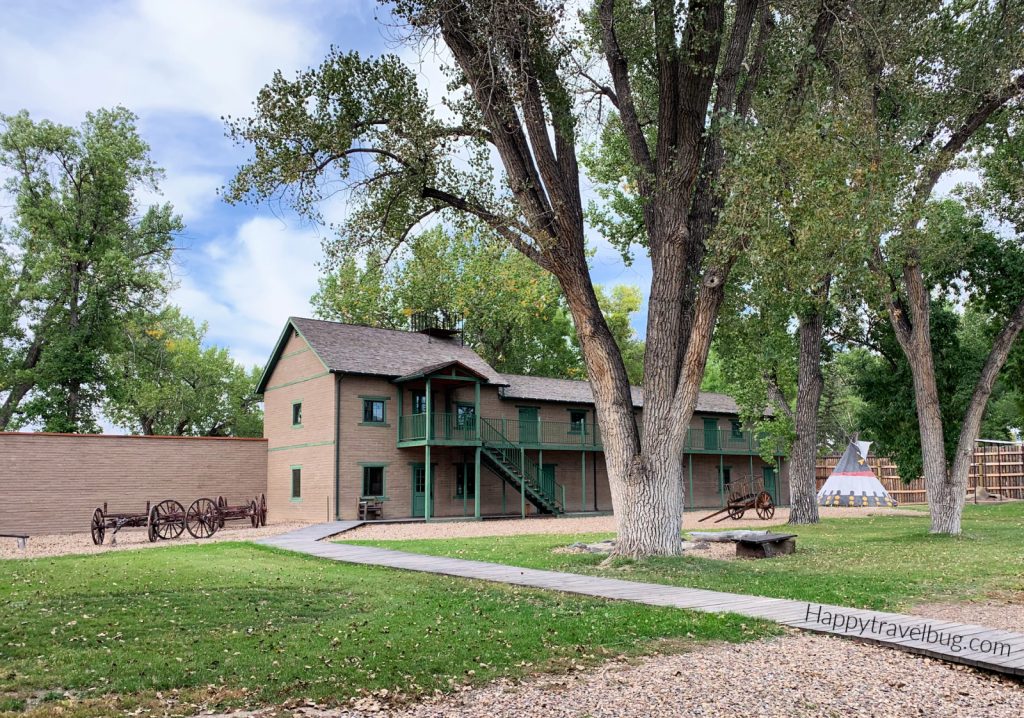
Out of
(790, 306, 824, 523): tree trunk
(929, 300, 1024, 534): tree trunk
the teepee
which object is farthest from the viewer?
the teepee

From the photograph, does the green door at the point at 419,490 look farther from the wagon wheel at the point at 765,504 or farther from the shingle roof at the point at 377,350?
the wagon wheel at the point at 765,504

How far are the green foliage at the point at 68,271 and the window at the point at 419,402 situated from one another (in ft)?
42.6

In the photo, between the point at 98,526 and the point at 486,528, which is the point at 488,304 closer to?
the point at 486,528

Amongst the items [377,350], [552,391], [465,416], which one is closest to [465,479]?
[465,416]

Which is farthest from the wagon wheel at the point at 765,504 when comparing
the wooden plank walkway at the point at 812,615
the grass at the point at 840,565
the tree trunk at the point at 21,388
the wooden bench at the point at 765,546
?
the tree trunk at the point at 21,388

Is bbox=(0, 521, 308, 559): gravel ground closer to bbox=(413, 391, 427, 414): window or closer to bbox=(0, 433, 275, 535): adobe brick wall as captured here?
bbox=(0, 433, 275, 535): adobe brick wall

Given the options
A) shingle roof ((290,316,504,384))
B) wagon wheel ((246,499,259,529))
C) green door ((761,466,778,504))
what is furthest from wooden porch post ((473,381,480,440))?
green door ((761,466,778,504))

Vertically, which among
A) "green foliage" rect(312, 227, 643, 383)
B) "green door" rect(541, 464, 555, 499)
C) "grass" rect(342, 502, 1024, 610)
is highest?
"green foliage" rect(312, 227, 643, 383)

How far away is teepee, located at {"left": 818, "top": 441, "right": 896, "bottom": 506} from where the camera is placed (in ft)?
123

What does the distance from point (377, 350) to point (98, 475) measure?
990 centimetres

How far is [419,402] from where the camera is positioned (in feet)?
98.6

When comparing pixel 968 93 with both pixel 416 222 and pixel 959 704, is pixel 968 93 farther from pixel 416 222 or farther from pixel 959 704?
pixel 959 704

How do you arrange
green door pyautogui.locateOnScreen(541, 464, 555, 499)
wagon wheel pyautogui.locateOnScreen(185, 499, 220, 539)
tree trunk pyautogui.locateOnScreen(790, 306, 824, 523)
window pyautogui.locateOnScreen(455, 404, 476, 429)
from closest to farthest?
wagon wheel pyautogui.locateOnScreen(185, 499, 220, 539)
tree trunk pyautogui.locateOnScreen(790, 306, 824, 523)
window pyautogui.locateOnScreen(455, 404, 476, 429)
green door pyautogui.locateOnScreen(541, 464, 555, 499)

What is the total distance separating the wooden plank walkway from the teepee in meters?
29.4
